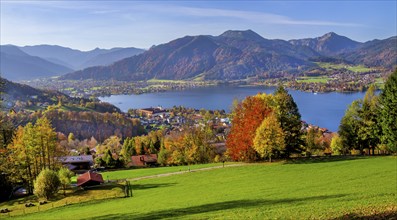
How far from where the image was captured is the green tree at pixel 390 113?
3728 centimetres

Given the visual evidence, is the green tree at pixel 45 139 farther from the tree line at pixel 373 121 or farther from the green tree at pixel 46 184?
the tree line at pixel 373 121

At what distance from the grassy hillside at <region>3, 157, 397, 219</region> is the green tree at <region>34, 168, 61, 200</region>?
5075mm

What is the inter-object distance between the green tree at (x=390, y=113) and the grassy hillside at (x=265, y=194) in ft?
13.7

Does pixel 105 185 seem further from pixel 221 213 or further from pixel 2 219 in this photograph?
pixel 221 213

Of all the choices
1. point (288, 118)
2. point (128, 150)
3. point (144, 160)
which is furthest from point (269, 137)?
point (128, 150)

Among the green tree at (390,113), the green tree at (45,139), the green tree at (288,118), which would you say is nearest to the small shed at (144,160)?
the green tree at (45,139)

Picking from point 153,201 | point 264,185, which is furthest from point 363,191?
point 153,201

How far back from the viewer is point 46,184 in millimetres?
32688

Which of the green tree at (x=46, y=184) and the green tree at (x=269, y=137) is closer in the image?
the green tree at (x=46, y=184)

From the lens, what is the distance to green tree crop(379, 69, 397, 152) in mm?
37281

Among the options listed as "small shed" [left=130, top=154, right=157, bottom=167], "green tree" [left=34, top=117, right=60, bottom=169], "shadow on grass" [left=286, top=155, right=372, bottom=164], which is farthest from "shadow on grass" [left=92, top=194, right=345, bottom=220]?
"small shed" [left=130, top=154, right=157, bottom=167]

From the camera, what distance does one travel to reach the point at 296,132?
3966 centimetres

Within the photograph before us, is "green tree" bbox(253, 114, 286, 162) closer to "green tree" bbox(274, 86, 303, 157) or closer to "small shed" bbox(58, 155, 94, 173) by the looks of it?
"green tree" bbox(274, 86, 303, 157)

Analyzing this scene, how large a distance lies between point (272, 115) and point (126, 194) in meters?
17.1
